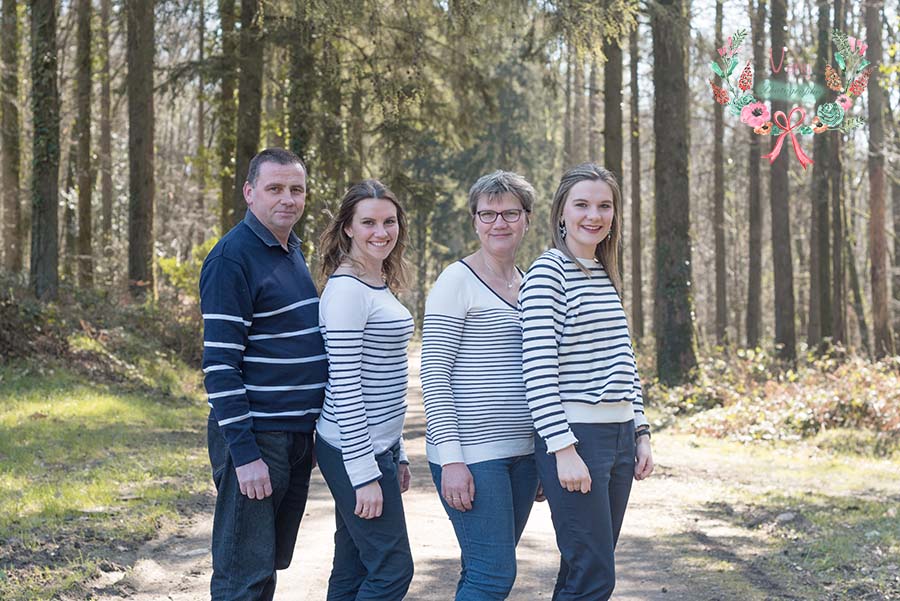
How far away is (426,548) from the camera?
23.3ft

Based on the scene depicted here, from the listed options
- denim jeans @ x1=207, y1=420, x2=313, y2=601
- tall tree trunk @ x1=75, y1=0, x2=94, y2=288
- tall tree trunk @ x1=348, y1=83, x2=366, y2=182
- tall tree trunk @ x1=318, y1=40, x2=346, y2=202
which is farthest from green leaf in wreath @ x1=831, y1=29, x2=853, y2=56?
tall tree trunk @ x1=75, y1=0, x2=94, y2=288

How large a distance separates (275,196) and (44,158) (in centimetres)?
1363

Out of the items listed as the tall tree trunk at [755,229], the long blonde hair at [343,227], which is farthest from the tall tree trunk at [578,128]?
the long blonde hair at [343,227]

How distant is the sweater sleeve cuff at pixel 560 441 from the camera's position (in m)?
3.61

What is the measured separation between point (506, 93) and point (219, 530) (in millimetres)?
39092

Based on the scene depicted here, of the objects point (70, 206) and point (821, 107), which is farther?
point (70, 206)

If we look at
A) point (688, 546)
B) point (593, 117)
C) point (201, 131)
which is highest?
point (593, 117)

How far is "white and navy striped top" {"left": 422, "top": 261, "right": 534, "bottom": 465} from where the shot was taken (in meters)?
3.84

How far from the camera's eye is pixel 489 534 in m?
3.82

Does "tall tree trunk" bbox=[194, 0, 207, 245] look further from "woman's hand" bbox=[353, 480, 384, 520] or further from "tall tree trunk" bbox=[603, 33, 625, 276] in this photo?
"woman's hand" bbox=[353, 480, 384, 520]

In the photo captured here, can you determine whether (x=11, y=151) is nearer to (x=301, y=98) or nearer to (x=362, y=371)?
(x=301, y=98)

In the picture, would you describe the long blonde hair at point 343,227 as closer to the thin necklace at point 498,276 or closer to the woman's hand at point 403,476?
the thin necklace at point 498,276

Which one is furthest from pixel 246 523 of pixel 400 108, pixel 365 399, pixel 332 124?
pixel 332 124

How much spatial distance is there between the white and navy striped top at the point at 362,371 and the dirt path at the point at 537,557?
2148 mm
